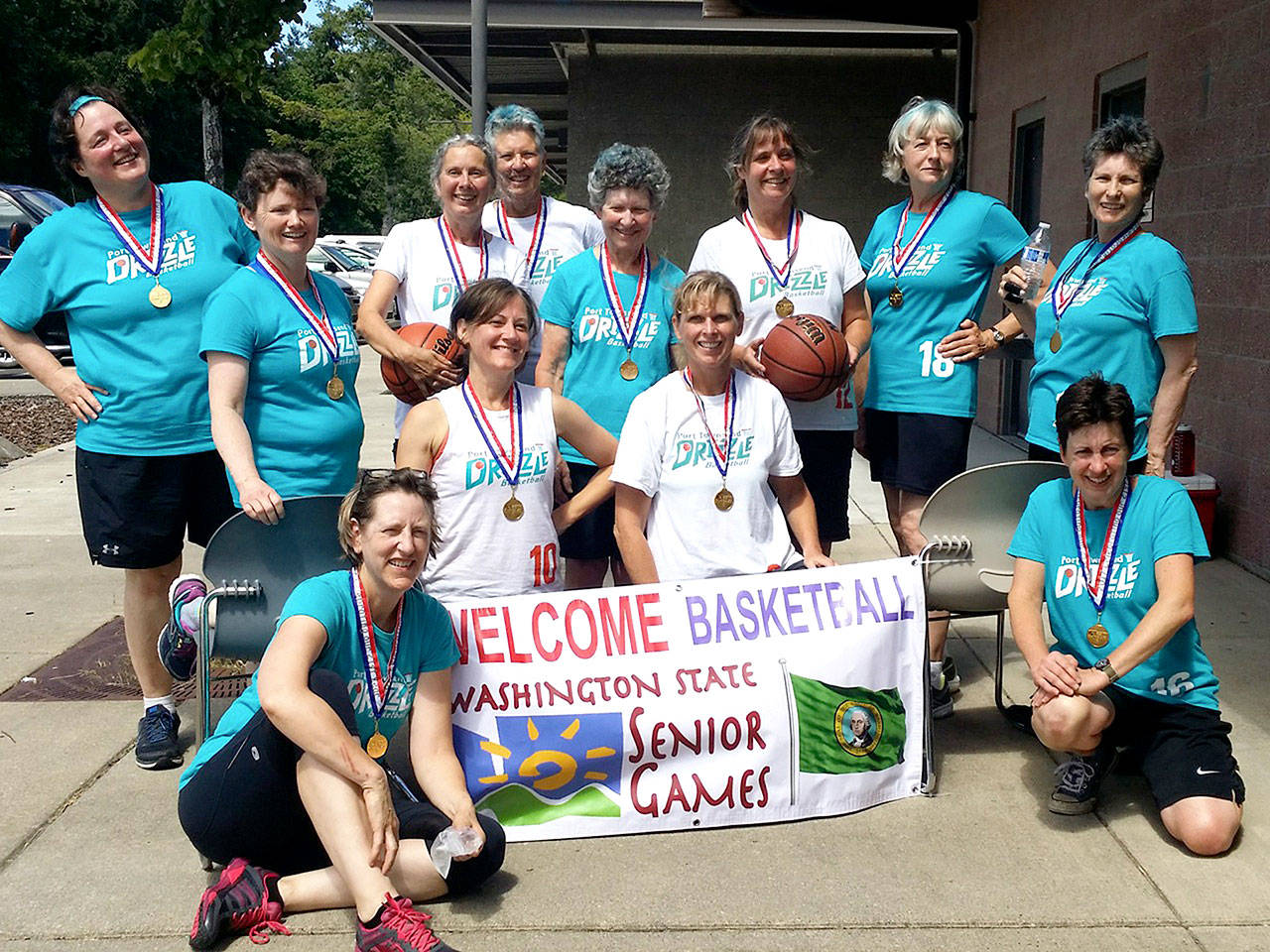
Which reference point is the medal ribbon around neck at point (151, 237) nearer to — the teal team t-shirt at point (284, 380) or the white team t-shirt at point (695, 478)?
the teal team t-shirt at point (284, 380)

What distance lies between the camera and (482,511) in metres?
4.13

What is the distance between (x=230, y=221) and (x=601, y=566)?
1.76 m

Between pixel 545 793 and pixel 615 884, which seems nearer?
pixel 615 884

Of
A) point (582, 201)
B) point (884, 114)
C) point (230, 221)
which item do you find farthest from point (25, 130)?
point (230, 221)

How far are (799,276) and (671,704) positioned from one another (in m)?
1.58

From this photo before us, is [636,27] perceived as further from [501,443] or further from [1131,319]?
[501,443]

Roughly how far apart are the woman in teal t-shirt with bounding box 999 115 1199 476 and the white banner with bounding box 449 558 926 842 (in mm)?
1060

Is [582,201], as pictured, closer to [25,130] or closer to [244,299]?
[244,299]

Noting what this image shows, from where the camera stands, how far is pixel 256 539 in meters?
4.05

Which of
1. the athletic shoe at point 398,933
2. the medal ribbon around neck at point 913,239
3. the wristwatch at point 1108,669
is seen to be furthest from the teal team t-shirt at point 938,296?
the athletic shoe at point 398,933

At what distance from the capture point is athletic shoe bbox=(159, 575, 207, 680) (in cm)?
421

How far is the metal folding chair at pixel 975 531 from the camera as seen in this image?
14.2 ft

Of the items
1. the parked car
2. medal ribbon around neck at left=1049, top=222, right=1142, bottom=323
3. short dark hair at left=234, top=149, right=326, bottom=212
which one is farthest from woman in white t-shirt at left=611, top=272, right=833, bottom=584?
the parked car

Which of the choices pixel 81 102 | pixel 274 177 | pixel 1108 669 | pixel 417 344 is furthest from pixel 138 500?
pixel 1108 669
